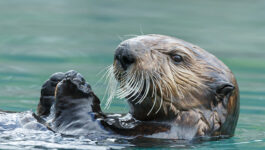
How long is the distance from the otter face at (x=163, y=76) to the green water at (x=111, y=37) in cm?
47

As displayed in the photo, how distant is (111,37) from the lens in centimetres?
1202

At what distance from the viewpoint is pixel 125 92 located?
5758 mm

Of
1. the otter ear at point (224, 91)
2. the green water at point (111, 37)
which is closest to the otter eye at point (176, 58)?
the otter ear at point (224, 91)

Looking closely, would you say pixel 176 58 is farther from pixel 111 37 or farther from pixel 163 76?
pixel 111 37

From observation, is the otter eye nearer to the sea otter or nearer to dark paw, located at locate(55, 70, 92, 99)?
the sea otter

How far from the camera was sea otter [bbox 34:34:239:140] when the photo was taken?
5609 millimetres

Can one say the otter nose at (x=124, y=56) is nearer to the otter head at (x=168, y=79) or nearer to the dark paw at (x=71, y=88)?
the otter head at (x=168, y=79)

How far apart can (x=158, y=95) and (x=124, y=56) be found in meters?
0.51

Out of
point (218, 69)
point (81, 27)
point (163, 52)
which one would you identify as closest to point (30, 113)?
point (163, 52)

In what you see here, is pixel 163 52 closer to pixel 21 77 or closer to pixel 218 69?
pixel 218 69

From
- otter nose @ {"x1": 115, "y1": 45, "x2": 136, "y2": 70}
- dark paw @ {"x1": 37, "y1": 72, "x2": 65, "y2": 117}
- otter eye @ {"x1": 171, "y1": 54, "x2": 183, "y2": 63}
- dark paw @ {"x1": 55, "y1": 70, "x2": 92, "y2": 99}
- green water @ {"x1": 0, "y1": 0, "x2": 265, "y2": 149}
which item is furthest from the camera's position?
green water @ {"x1": 0, "y1": 0, "x2": 265, "y2": 149}

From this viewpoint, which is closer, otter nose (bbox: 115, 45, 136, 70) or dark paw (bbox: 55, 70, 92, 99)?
otter nose (bbox: 115, 45, 136, 70)

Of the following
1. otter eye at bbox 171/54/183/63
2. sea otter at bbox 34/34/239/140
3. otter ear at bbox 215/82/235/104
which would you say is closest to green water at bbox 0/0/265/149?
sea otter at bbox 34/34/239/140

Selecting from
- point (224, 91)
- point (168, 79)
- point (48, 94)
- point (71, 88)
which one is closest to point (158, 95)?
point (168, 79)
